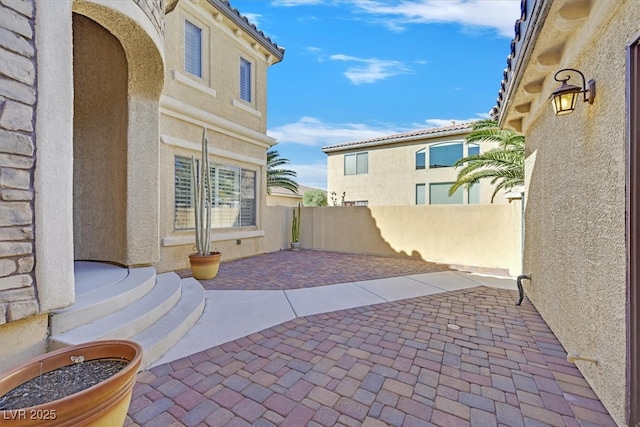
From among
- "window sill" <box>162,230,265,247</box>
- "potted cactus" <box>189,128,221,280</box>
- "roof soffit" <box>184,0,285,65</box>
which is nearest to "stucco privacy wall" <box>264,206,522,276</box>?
"window sill" <box>162,230,265,247</box>

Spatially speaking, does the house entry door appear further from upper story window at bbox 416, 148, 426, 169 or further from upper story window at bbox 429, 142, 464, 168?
upper story window at bbox 416, 148, 426, 169

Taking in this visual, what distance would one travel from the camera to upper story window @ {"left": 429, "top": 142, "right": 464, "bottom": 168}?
1759cm

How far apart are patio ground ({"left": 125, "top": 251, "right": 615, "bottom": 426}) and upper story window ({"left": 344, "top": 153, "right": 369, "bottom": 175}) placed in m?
16.8

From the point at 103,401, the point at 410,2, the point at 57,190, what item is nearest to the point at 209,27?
the point at 410,2

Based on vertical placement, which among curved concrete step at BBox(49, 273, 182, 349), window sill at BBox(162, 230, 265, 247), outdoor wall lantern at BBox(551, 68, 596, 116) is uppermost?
outdoor wall lantern at BBox(551, 68, 596, 116)

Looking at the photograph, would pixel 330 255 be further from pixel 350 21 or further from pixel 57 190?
pixel 57 190

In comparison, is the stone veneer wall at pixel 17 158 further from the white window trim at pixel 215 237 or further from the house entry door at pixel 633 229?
the house entry door at pixel 633 229

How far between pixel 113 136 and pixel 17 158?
3.22 metres

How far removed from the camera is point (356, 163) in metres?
20.9

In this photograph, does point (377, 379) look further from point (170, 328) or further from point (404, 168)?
point (404, 168)

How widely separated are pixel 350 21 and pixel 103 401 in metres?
10.3

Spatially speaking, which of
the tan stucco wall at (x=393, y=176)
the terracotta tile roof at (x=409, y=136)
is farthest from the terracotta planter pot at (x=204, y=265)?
the terracotta tile roof at (x=409, y=136)

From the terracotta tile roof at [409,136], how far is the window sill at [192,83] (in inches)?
514

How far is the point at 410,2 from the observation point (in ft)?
22.6
